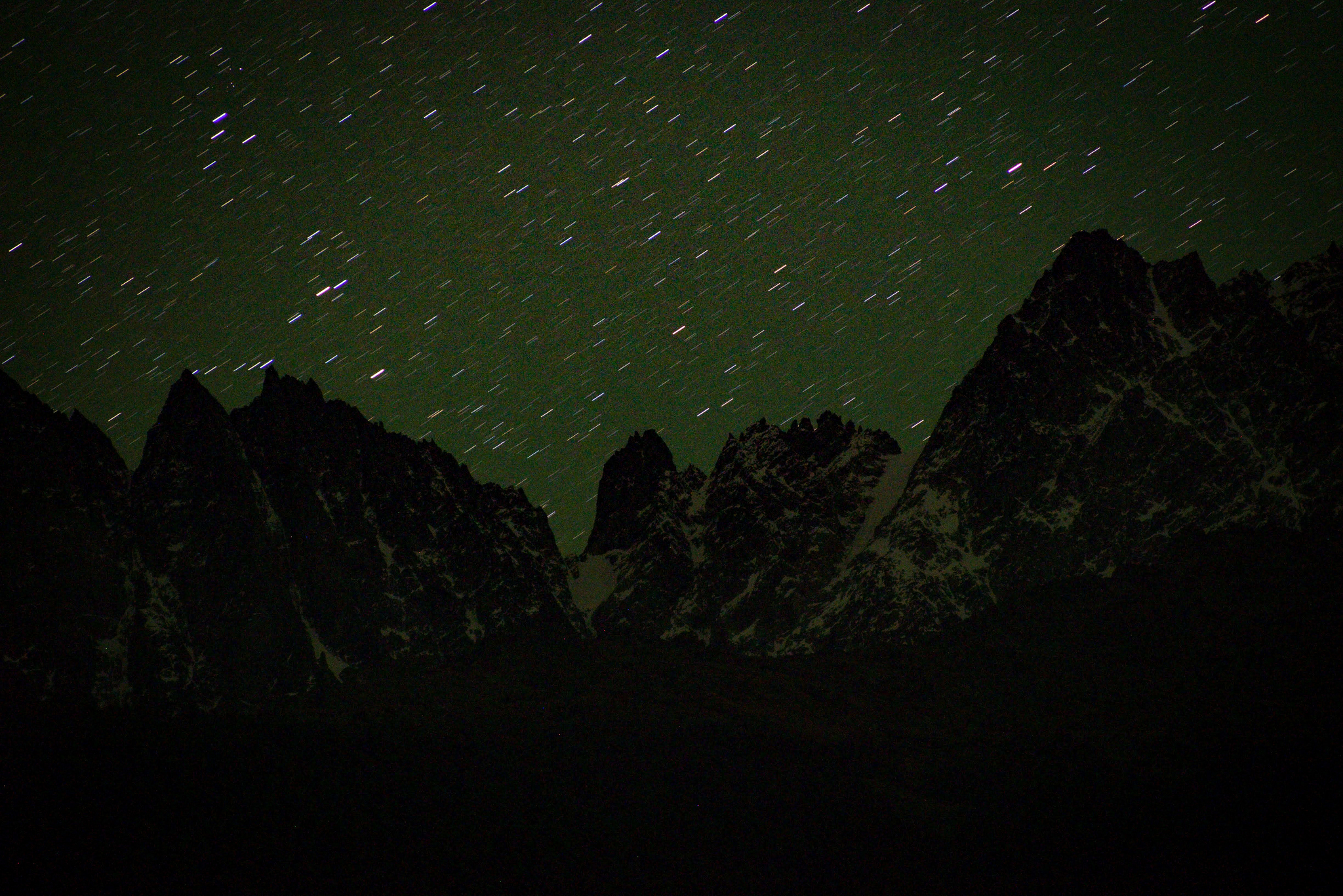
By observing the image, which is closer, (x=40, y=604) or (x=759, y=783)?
(x=759, y=783)

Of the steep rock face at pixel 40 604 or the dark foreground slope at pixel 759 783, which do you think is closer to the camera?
the dark foreground slope at pixel 759 783

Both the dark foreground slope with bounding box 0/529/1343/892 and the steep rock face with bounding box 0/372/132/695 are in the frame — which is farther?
the steep rock face with bounding box 0/372/132/695

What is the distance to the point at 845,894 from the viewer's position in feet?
293

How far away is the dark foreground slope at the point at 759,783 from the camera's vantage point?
95000 millimetres

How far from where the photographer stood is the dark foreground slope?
9500 centimetres

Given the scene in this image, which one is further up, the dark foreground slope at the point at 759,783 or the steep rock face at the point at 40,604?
the steep rock face at the point at 40,604

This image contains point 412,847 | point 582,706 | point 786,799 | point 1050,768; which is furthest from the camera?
point 582,706

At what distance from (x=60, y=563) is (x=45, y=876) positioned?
124 meters

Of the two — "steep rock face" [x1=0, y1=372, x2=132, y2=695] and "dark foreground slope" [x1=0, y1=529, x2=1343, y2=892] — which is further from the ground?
"steep rock face" [x1=0, y1=372, x2=132, y2=695]

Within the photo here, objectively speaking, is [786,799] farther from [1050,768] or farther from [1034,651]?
[1034,651]

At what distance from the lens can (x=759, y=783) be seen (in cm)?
11431

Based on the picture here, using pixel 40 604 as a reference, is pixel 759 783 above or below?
below

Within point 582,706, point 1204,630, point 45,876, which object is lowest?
point 1204,630

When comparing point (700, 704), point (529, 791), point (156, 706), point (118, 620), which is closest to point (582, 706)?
point (700, 704)
